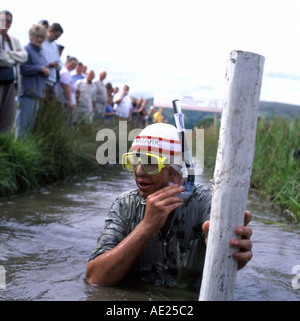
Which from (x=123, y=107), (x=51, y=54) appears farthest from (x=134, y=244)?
(x=123, y=107)

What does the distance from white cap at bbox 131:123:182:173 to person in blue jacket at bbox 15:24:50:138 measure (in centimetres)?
520

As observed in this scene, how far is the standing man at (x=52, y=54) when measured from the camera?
9.03m

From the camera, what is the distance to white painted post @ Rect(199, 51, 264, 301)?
2514mm

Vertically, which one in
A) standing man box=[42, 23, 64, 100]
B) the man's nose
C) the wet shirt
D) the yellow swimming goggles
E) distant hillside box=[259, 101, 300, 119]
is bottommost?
the wet shirt

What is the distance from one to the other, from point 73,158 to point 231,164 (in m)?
7.29

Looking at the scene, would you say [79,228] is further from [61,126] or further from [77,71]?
[77,71]

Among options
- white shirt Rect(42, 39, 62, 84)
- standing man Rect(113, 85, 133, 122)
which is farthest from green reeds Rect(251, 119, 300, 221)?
standing man Rect(113, 85, 133, 122)

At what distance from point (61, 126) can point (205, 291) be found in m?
6.98

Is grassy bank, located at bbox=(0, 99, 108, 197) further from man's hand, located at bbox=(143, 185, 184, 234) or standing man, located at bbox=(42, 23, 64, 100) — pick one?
man's hand, located at bbox=(143, 185, 184, 234)

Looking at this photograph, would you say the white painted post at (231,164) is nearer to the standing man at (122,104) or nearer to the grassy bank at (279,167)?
the grassy bank at (279,167)

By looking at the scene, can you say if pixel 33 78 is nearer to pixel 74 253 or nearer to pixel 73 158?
pixel 73 158

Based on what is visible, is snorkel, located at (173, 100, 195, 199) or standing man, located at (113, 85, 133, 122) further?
standing man, located at (113, 85, 133, 122)

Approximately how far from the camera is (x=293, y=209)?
22.8 ft
